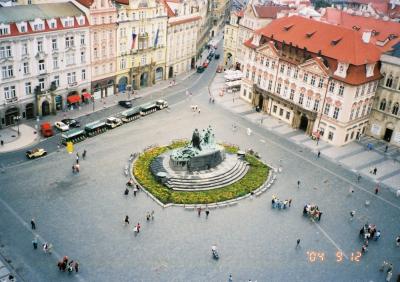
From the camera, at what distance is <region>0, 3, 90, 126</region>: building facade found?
80.2 meters

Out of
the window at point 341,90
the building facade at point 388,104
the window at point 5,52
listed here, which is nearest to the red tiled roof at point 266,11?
the building facade at point 388,104

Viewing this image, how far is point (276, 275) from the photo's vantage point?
2096 inches

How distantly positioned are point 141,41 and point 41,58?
1034 inches

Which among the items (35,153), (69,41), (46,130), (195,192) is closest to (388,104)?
(195,192)

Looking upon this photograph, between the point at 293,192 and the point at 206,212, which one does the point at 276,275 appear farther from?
the point at 293,192

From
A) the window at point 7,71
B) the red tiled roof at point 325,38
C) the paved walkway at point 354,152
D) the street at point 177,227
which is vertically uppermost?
the red tiled roof at point 325,38

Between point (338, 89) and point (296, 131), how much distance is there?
12738 mm

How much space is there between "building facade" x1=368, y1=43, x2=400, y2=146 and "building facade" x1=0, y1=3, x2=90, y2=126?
58.4 metres

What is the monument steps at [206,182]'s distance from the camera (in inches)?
2689

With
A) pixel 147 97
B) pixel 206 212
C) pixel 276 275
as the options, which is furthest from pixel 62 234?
pixel 147 97

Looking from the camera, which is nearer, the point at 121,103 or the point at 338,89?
the point at 338,89

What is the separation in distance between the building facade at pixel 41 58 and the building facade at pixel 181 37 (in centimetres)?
2724

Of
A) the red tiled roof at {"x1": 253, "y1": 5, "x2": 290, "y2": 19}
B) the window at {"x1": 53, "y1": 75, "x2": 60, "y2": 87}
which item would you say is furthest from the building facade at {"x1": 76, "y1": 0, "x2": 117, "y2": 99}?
the red tiled roof at {"x1": 253, "y1": 5, "x2": 290, "y2": 19}

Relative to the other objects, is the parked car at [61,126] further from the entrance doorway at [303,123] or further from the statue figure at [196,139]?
the entrance doorway at [303,123]
